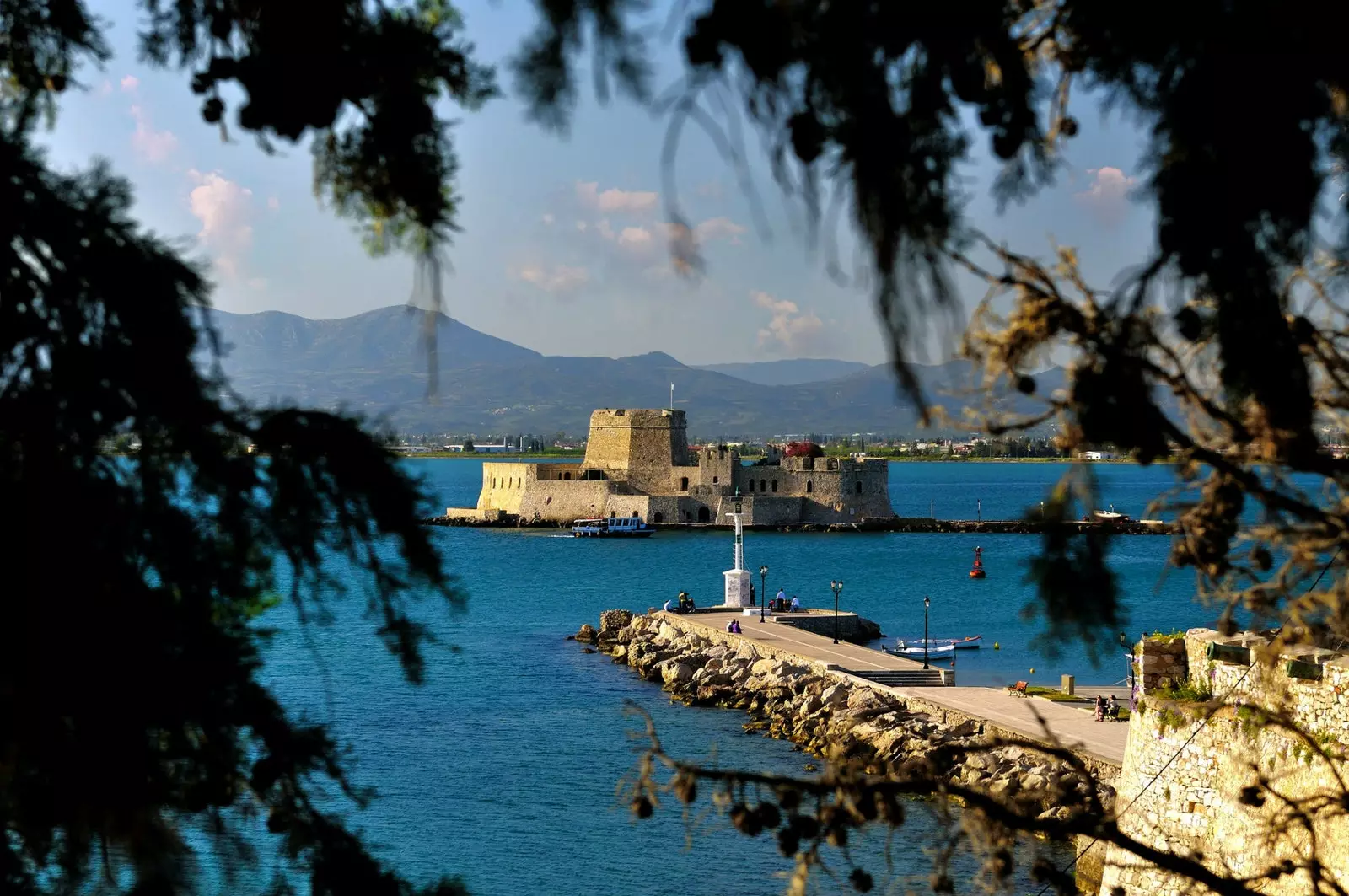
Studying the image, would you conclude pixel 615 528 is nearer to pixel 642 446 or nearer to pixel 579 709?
pixel 642 446

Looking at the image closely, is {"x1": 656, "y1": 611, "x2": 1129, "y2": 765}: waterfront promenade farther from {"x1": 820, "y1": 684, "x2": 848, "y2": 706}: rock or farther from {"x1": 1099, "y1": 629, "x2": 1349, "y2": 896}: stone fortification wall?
{"x1": 1099, "y1": 629, "x2": 1349, "y2": 896}: stone fortification wall

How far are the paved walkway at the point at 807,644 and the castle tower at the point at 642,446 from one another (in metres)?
35.1

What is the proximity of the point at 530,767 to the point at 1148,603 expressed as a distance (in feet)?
96.0

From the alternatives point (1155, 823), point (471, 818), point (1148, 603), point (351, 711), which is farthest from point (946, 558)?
point (1155, 823)

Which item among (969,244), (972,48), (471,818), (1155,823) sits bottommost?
(471,818)

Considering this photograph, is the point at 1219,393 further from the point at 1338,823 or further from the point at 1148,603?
the point at 1148,603

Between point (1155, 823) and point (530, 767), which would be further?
point (530, 767)

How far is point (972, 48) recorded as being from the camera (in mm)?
2635

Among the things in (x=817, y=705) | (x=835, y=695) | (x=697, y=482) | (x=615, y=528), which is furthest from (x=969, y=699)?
(x=697, y=482)

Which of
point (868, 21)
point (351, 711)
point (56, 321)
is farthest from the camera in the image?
point (351, 711)

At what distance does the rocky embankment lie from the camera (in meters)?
14.8

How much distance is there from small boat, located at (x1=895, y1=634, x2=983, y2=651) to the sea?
0.42 meters

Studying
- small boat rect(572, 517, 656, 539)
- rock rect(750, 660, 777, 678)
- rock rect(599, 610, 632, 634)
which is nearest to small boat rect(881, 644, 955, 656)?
rock rect(750, 660, 777, 678)

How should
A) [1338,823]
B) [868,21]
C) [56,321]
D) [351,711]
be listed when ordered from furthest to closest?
[351,711] < [1338,823] < [56,321] < [868,21]
